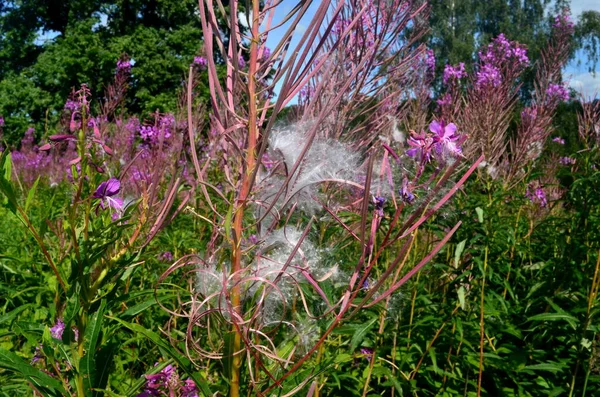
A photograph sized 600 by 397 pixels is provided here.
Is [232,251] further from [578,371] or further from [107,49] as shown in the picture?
[107,49]

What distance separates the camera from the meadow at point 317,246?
0.98 metres

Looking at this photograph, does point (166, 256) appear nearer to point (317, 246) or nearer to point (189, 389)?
point (317, 246)

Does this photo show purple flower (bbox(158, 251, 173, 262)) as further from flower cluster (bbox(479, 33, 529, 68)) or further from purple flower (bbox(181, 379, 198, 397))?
flower cluster (bbox(479, 33, 529, 68))

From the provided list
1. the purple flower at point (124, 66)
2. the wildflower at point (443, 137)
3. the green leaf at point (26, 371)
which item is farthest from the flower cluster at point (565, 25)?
the green leaf at point (26, 371)

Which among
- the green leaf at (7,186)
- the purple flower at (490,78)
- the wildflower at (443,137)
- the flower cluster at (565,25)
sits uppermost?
the flower cluster at (565,25)

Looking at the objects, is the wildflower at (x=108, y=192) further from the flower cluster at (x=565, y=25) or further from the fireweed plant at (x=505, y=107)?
the flower cluster at (x=565, y=25)

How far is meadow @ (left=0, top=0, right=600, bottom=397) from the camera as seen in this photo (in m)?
0.98

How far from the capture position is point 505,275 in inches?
135

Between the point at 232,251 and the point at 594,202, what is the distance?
8.32 feet

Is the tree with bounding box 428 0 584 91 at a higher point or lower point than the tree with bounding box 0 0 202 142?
higher

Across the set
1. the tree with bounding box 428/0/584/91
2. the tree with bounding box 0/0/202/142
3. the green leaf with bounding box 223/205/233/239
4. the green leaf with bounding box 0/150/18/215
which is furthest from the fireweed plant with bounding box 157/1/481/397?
the tree with bounding box 428/0/584/91

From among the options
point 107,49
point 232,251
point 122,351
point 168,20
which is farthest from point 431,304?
point 168,20

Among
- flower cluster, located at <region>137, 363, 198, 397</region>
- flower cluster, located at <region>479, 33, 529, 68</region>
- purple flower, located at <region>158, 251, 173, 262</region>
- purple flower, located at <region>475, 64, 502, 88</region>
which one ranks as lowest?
purple flower, located at <region>158, 251, 173, 262</region>

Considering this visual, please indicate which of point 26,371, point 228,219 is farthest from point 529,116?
point 26,371
